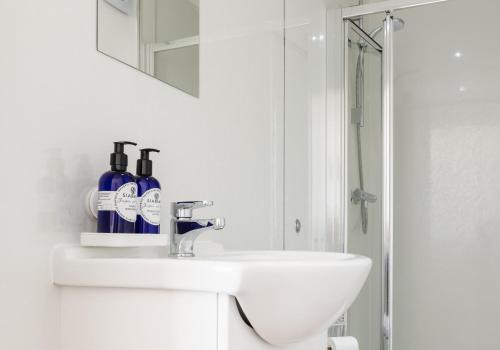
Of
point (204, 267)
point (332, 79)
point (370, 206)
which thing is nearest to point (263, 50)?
point (332, 79)

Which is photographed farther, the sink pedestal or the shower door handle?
the shower door handle

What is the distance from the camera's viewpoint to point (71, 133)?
39.6 inches

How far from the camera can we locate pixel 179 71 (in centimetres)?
133

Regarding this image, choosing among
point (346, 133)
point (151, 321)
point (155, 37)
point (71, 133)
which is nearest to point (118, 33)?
point (155, 37)

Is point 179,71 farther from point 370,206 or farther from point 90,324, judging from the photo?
point 370,206

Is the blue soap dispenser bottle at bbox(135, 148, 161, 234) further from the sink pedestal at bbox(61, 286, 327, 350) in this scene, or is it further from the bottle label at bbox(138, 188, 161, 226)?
the sink pedestal at bbox(61, 286, 327, 350)

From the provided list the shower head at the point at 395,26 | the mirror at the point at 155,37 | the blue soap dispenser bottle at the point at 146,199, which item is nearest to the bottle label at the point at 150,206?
the blue soap dispenser bottle at the point at 146,199

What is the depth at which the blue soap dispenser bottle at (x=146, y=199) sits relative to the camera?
3.34ft

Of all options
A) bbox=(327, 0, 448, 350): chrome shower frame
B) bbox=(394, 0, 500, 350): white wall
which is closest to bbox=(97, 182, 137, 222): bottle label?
bbox=(327, 0, 448, 350): chrome shower frame

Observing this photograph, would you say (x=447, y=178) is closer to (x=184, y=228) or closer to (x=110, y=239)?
(x=184, y=228)

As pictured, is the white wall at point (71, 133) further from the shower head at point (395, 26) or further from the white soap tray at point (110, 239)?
the shower head at point (395, 26)

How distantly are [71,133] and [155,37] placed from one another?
0.34 m

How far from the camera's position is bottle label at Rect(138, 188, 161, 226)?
102 cm

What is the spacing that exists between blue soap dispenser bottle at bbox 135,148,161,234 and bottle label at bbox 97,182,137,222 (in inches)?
1.2
